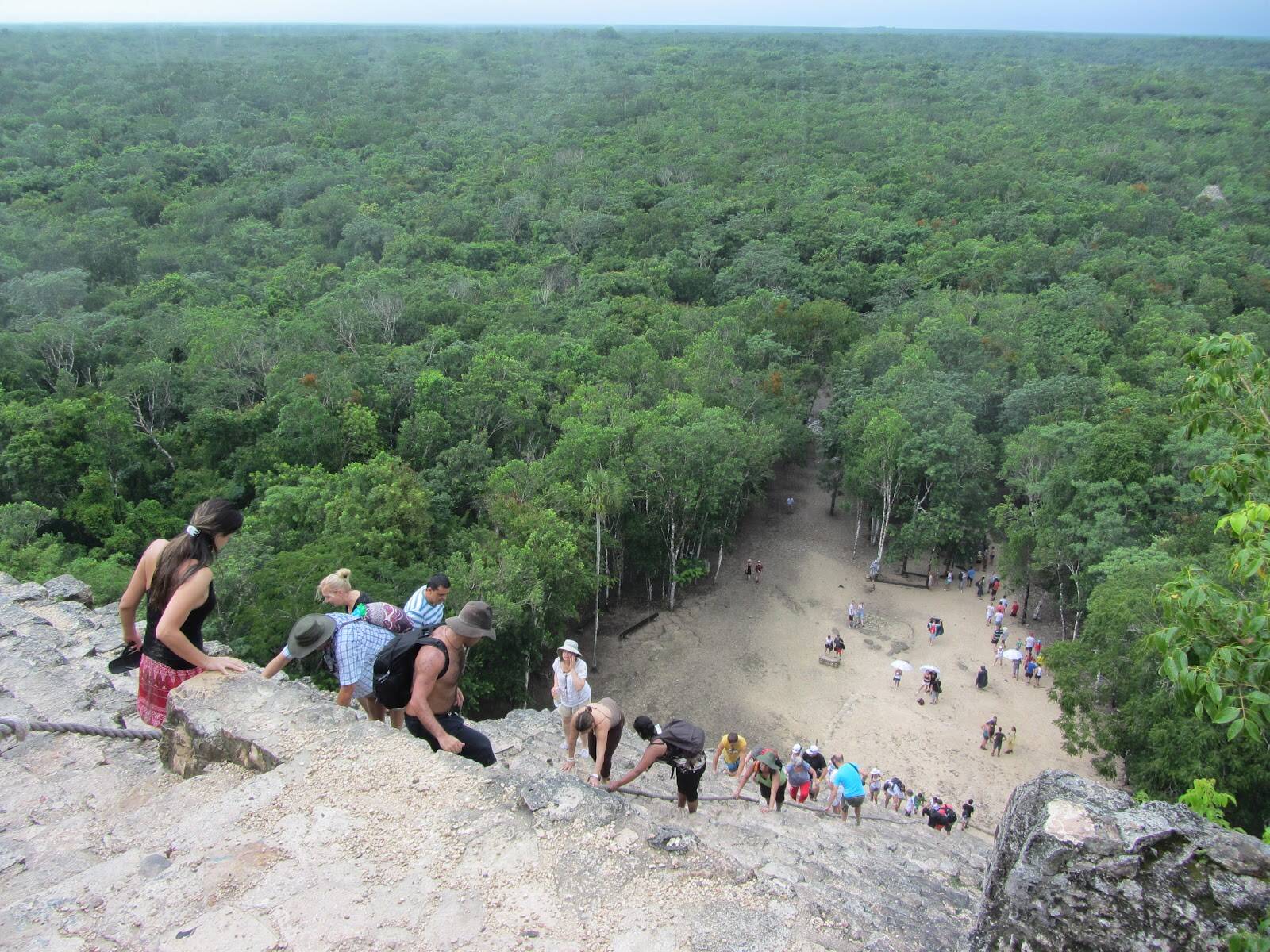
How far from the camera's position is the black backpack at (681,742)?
6.57m

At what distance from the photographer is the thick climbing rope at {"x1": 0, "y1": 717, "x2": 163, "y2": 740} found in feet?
17.8

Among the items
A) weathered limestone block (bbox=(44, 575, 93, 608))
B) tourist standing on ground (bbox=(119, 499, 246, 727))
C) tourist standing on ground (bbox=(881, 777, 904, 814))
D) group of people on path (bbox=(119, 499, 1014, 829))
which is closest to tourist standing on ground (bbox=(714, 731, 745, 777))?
group of people on path (bbox=(119, 499, 1014, 829))

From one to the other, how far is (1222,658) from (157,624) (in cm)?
589

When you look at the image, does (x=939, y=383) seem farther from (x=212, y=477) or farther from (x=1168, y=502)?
(x=212, y=477)

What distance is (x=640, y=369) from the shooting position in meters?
25.4

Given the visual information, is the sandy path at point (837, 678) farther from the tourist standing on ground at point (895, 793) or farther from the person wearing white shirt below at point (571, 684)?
the person wearing white shirt below at point (571, 684)

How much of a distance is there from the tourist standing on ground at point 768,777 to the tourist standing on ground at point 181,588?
204 inches

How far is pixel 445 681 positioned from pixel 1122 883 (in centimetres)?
397

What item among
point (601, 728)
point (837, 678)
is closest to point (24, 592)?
point (601, 728)

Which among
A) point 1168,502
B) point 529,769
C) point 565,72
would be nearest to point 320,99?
point 565,72

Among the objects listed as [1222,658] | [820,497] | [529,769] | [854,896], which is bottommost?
[820,497]

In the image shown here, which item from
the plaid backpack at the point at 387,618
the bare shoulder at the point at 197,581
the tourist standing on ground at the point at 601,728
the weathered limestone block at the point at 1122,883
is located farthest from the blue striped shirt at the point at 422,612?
the weathered limestone block at the point at 1122,883

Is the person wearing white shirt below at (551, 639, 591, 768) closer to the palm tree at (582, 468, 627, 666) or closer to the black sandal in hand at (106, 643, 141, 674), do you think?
the black sandal in hand at (106, 643, 141, 674)

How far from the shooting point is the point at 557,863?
4.66m
